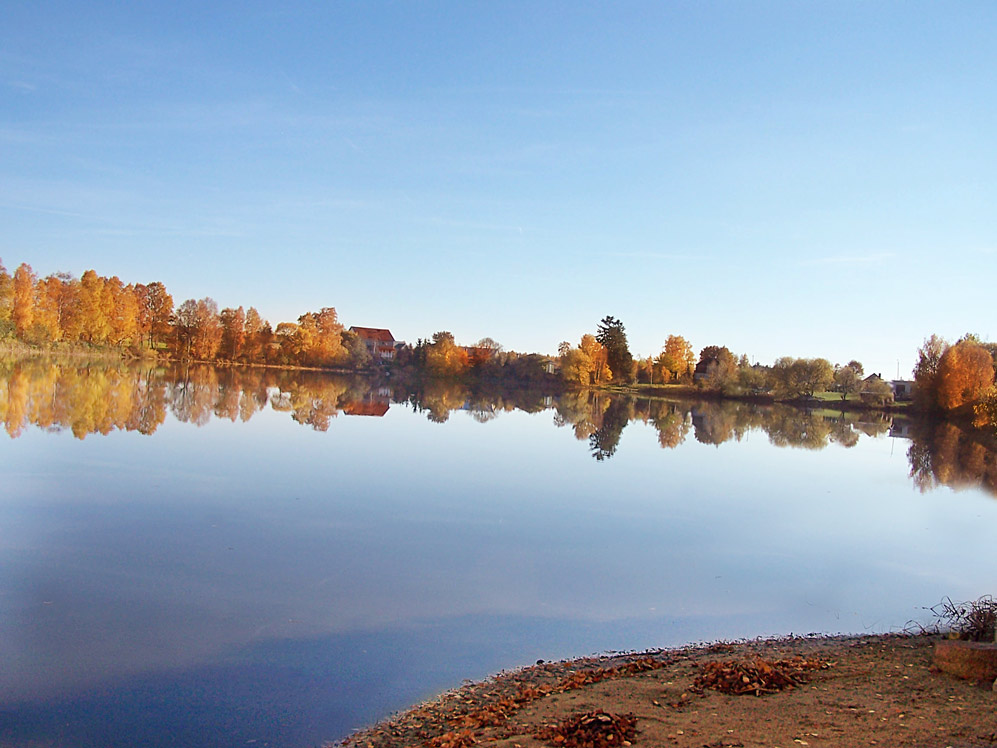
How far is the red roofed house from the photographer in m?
145

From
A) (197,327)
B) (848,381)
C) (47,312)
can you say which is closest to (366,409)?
(47,312)

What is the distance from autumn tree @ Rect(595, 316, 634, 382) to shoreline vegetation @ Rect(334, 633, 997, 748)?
10602cm

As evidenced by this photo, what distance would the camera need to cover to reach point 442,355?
112 m

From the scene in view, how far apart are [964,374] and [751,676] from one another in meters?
74.1

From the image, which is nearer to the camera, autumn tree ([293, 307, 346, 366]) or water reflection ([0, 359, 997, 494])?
water reflection ([0, 359, 997, 494])

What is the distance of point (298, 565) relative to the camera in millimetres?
10586

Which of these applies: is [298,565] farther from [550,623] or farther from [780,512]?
[780,512]

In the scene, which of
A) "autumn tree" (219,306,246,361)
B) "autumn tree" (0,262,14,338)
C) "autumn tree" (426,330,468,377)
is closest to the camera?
"autumn tree" (0,262,14,338)

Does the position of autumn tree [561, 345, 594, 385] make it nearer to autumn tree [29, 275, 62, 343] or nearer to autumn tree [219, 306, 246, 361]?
autumn tree [219, 306, 246, 361]

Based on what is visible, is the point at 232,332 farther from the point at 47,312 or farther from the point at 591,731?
the point at 591,731

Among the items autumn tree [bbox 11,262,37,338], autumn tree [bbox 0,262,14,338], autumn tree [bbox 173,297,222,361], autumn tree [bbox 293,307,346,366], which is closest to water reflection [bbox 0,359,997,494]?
autumn tree [bbox 0,262,14,338]

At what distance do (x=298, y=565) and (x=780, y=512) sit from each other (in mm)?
12330

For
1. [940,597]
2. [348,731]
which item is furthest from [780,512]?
[348,731]

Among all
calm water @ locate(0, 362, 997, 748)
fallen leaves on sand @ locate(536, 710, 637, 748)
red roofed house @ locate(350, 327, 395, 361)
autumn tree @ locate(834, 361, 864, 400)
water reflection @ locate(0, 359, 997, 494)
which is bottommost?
calm water @ locate(0, 362, 997, 748)
